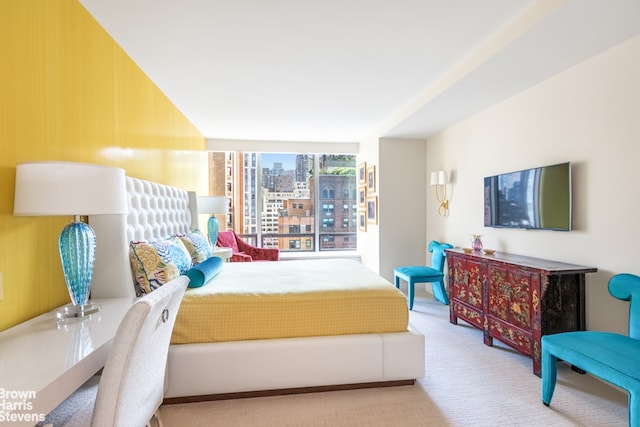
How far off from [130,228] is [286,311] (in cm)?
138

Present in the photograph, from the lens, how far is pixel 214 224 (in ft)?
13.7

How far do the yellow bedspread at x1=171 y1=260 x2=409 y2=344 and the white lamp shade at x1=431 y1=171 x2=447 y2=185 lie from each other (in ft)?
7.66

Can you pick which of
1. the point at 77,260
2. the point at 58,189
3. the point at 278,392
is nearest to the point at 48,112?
the point at 58,189

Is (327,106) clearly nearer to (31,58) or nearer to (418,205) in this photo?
(418,205)

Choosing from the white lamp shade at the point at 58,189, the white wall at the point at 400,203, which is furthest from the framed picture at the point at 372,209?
the white lamp shade at the point at 58,189

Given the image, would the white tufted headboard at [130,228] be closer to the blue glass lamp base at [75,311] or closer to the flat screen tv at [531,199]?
the blue glass lamp base at [75,311]

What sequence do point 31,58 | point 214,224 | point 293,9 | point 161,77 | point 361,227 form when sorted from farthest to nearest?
point 361,227 < point 214,224 < point 161,77 < point 293,9 < point 31,58

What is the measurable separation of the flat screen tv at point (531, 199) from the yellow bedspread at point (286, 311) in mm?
1489

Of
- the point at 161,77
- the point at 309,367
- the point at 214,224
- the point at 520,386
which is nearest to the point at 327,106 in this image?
the point at 161,77

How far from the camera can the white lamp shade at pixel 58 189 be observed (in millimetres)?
1349

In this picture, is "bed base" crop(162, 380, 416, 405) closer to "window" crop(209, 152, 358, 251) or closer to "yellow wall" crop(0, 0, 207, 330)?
"yellow wall" crop(0, 0, 207, 330)

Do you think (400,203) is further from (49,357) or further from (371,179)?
(49,357)

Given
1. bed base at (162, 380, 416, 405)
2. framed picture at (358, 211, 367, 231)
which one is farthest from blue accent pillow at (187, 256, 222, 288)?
framed picture at (358, 211, 367, 231)

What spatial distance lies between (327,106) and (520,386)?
3.30 meters
